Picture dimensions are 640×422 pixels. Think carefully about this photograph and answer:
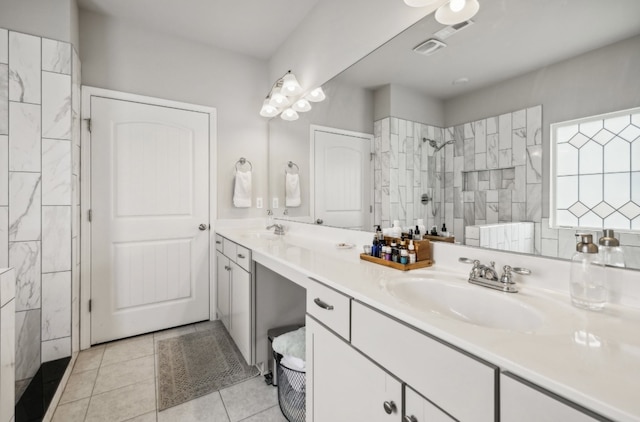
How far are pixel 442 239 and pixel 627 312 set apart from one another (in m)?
0.63

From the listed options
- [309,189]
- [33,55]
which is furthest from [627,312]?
[33,55]

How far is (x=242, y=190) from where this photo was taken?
275 centimetres

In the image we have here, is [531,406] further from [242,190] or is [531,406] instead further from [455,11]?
[242,190]

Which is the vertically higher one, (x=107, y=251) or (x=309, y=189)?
(x=309, y=189)

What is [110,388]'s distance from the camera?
1.73 meters

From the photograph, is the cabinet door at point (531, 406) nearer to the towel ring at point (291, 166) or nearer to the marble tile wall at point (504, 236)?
the marble tile wall at point (504, 236)

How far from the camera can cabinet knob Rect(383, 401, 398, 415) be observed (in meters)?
0.79

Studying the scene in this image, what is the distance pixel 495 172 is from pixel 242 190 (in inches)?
84.8

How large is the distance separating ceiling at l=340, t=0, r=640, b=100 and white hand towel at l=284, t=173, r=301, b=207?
1184 millimetres

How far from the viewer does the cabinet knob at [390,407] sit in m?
0.79

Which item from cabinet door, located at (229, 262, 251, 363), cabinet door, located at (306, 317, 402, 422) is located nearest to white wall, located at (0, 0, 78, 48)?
cabinet door, located at (229, 262, 251, 363)

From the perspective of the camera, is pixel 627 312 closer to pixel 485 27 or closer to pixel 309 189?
pixel 485 27

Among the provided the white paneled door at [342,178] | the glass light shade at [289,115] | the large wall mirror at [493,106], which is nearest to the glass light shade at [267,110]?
the glass light shade at [289,115]

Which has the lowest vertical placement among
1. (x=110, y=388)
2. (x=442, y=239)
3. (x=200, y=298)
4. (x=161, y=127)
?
(x=110, y=388)
